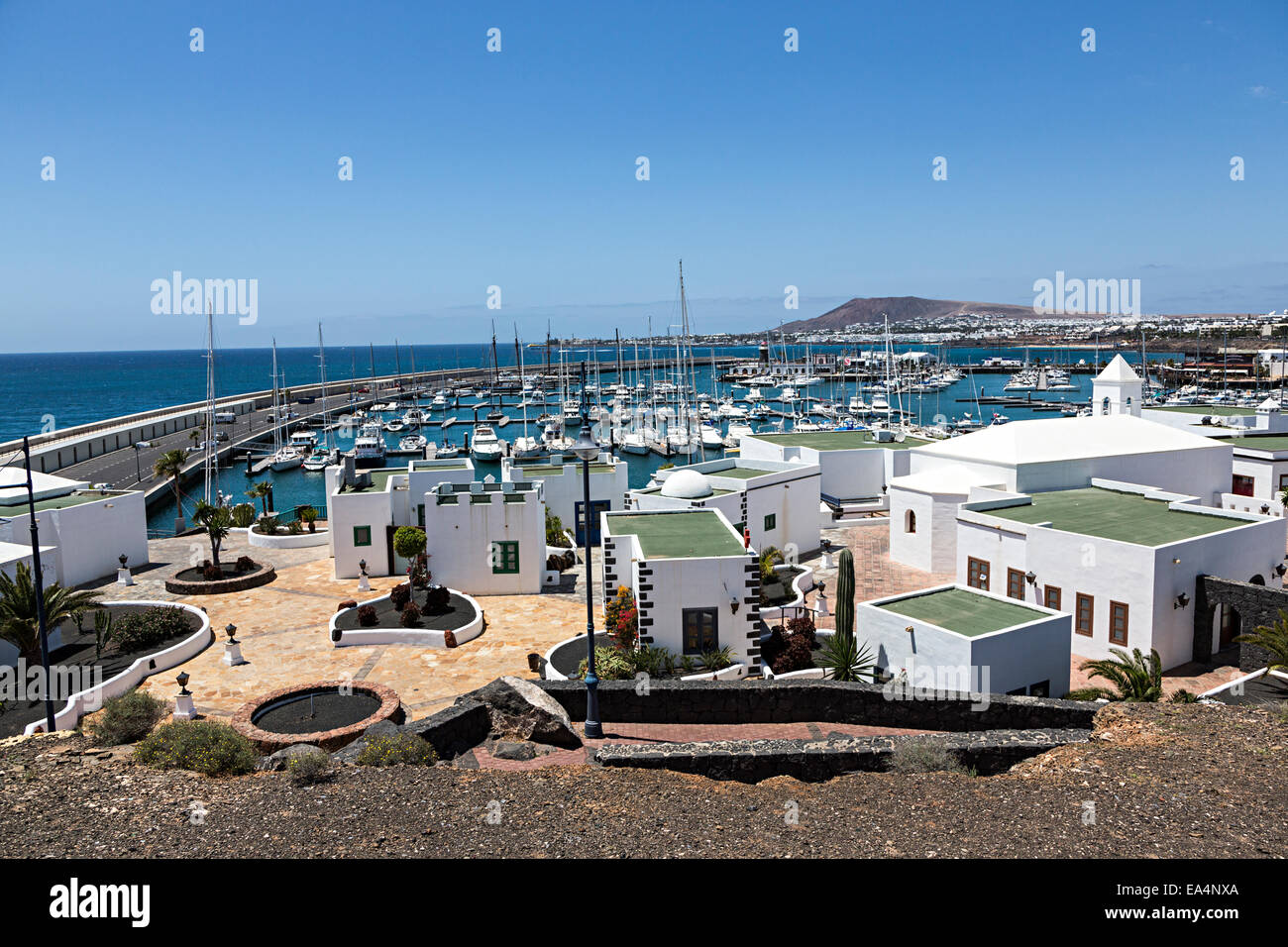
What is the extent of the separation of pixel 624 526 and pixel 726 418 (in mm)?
74681

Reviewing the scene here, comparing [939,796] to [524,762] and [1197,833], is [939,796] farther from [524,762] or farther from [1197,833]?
[524,762]

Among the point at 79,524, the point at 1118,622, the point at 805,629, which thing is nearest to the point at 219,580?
the point at 79,524

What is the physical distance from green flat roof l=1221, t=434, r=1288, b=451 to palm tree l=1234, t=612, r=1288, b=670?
19.2 meters

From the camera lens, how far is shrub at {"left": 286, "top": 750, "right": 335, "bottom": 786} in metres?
10.4

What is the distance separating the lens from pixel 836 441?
127 feet

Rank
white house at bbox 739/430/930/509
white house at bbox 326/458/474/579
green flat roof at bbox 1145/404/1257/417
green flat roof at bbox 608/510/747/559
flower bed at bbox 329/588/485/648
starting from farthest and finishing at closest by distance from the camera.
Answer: green flat roof at bbox 1145/404/1257/417 → white house at bbox 739/430/930/509 → white house at bbox 326/458/474/579 → flower bed at bbox 329/588/485/648 → green flat roof at bbox 608/510/747/559

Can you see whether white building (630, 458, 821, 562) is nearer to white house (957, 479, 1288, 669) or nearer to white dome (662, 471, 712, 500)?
white dome (662, 471, 712, 500)

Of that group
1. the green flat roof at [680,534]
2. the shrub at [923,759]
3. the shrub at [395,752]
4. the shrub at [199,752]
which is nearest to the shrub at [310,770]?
the shrub at [395,752]

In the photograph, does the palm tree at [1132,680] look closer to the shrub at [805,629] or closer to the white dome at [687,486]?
the shrub at [805,629]

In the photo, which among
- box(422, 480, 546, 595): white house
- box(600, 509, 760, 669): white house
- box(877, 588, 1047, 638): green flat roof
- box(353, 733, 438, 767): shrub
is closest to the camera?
box(353, 733, 438, 767): shrub

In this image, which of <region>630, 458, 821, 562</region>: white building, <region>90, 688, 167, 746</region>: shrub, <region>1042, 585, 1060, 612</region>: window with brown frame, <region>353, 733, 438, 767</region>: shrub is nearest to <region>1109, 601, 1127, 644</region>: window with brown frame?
<region>1042, 585, 1060, 612</region>: window with brown frame

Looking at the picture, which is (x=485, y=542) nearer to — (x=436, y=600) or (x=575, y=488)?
(x=436, y=600)

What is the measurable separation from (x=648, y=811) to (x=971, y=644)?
8936 mm
